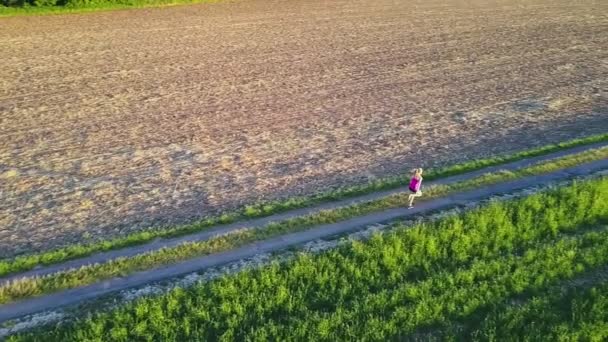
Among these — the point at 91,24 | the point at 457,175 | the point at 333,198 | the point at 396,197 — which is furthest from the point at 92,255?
the point at 91,24

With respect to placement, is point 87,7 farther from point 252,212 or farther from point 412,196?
point 412,196

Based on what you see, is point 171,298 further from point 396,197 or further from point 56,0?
point 56,0

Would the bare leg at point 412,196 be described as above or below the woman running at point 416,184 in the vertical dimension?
below

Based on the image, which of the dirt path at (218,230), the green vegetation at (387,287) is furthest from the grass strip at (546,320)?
the dirt path at (218,230)

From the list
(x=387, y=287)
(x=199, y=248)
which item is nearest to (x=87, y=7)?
(x=199, y=248)

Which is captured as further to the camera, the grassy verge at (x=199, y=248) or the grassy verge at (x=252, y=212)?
the grassy verge at (x=252, y=212)

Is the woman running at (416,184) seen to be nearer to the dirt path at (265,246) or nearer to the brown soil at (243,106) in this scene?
the dirt path at (265,246)
